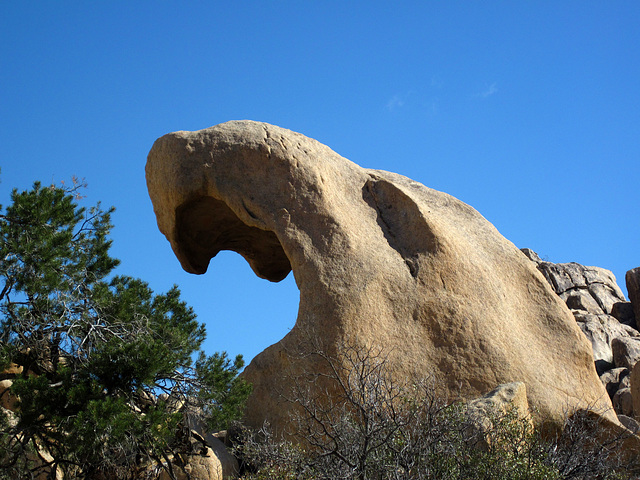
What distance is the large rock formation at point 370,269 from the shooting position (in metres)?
9.59

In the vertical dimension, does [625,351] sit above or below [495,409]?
above

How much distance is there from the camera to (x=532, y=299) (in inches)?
450

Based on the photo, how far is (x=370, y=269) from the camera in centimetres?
1003

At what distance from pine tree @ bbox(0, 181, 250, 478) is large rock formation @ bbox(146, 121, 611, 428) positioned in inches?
52.0

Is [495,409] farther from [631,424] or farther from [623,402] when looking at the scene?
[623,402]

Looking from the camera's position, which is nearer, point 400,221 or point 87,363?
point 87,363

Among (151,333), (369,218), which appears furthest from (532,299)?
(151,333)

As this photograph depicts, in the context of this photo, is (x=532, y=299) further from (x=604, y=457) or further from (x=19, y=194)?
(x=19, y=194)

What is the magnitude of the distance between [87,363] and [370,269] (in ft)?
13.7

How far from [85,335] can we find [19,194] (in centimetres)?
196

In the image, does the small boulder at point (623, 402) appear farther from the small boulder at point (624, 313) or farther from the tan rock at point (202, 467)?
the tan rock at point (202, 467)

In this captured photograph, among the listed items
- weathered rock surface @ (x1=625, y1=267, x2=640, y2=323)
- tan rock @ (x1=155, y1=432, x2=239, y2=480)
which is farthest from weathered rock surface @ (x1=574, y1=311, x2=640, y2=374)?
tan rock @ (x1=155, y1=432, x2=239, y2=480)

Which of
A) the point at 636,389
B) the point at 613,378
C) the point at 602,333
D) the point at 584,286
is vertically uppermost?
the point at 584,286

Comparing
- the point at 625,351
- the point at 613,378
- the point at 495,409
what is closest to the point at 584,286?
the point at 625,351
